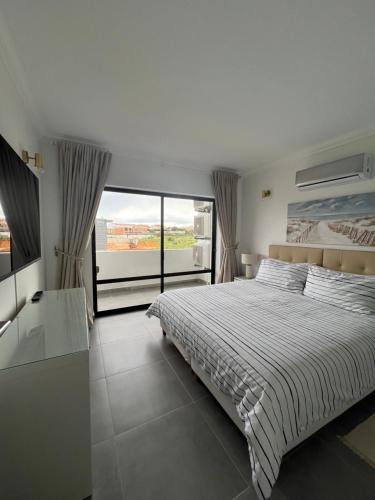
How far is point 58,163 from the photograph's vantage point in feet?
8.52

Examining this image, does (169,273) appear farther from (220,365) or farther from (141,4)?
(141,4)

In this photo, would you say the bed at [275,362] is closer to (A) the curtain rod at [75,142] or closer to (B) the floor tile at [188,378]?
(B) the floor tile at [188,378]

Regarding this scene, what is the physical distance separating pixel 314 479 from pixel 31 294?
2.53m

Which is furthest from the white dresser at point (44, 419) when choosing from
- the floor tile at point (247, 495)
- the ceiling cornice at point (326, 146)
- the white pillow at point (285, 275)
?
the ceiling cornice at point (326, 146)

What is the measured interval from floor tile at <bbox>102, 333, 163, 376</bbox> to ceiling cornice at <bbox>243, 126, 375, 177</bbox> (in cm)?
331

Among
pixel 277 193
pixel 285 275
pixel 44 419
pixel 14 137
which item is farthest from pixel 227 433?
pixel 277 193

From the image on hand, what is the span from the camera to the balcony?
11.0 ft

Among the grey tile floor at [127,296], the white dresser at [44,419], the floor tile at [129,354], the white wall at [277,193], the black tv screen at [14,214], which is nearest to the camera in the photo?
the white dresser at [44,419]

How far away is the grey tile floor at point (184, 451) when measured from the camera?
3.50ft

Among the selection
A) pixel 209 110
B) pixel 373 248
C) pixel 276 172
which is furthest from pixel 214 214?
pixel 373 248

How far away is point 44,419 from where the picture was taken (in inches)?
36.4

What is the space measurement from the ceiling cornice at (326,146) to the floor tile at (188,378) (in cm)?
319

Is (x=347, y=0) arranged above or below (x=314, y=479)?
above

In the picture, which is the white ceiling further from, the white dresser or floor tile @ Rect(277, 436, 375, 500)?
floor tile @ Rect(277, 436, 375, 500)
